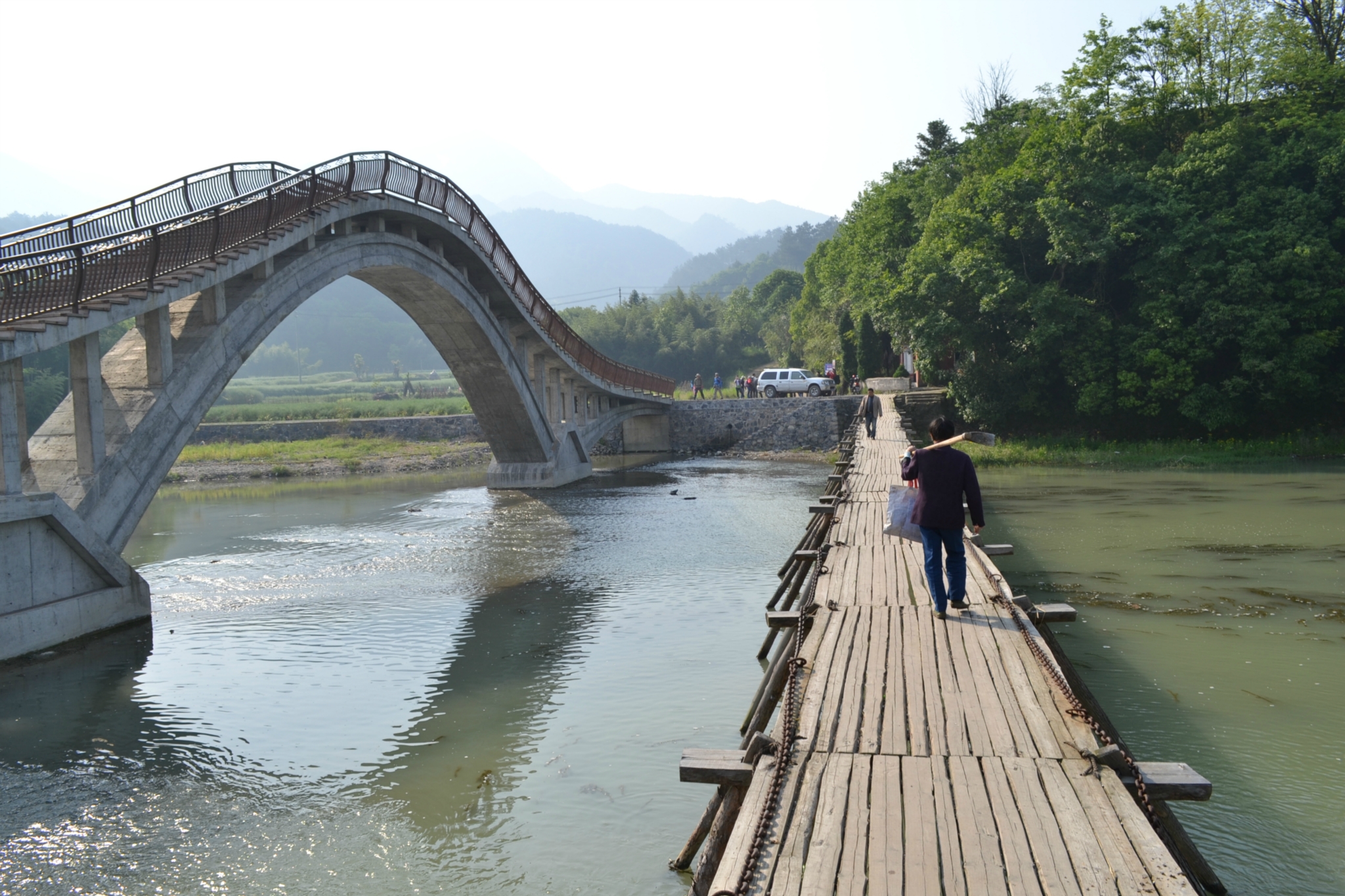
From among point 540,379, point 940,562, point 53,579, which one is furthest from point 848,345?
point 940,562

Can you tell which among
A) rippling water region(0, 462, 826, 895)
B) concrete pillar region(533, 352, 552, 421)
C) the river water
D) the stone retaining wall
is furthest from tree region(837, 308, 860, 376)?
rippling water region(0, 462, 826, 895)

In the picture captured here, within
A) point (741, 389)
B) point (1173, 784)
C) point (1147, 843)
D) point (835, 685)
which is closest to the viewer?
point (1147, 843)

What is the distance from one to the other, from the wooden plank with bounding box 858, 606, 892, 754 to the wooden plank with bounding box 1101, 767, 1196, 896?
Answer: 1198 mm

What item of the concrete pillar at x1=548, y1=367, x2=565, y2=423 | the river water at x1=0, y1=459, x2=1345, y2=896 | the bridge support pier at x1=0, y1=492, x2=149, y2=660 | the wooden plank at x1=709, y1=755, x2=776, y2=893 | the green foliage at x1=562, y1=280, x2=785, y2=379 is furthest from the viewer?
the green foliage at x1=562, y1=280, x2=785, y2=379

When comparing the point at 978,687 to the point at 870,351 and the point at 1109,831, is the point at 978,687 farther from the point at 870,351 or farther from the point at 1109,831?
the point at 870,351

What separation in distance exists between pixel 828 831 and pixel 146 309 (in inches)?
497

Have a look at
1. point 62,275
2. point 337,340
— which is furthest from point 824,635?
point 337,340

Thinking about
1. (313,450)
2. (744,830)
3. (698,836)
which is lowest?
(698,836)

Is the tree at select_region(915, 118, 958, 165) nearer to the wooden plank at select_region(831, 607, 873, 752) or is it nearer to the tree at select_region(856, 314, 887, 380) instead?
the tree at select_region(856, 314, 887, 380)

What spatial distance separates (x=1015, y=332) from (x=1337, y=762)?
2874 centimetres

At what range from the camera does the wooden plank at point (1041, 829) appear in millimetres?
3947

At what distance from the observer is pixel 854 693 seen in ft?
20.6

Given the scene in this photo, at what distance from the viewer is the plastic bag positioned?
843 cm

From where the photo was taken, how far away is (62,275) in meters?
12.1
